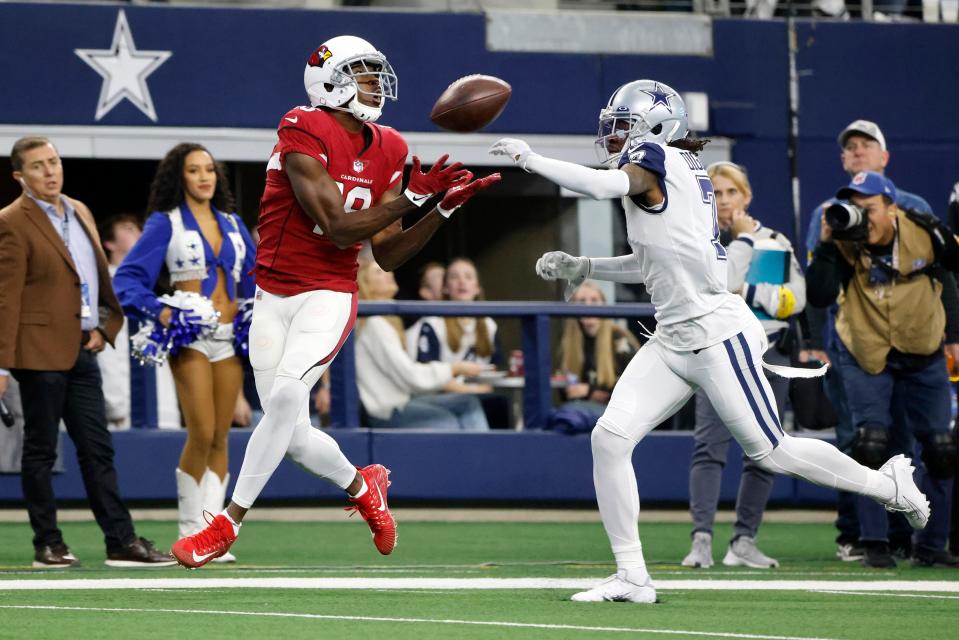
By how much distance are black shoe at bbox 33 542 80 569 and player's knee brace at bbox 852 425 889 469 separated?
13.0ft

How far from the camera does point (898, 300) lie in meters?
9.16

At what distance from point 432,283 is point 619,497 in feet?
21.4

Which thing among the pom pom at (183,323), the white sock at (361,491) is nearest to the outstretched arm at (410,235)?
the white sock at (361,491)

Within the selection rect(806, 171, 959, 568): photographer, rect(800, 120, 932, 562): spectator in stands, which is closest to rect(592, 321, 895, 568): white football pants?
rect(806, 171, 959, 568): photographer

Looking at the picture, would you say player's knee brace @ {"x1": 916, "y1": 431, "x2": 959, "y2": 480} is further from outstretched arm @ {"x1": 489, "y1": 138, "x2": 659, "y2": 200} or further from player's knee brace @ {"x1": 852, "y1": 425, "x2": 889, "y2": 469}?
outstretched arm @ {"x1": 489, "y1": 138, "x2": 659, "y2": 200}

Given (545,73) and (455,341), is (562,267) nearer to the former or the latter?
(455,341)

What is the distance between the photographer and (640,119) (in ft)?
23.9

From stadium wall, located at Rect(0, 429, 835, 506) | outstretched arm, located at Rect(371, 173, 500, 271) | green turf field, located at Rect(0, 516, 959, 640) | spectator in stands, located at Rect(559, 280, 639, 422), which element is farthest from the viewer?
spectator in stands, located at Rect(559, 280, 639, 422)

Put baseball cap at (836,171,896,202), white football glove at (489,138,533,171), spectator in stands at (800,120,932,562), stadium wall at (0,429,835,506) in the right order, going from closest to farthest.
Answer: white football glove at (489,138,533,171)
baseball cap at (836,171,896,202)
spectator in stands at (800,120,932,562)
stadium wall at (0,429,835,506)

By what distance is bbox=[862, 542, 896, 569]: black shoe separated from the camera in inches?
358

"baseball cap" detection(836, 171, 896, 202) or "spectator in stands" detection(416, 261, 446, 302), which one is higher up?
"baseball cap" detection(836, 171, 896, 202)

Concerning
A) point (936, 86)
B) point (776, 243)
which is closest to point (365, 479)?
point (776, 243)

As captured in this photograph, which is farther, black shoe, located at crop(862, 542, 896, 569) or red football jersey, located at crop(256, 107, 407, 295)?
black shoe, located at crop(862, 542, 896, 569)

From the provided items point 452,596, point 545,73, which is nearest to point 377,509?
point 452,596
